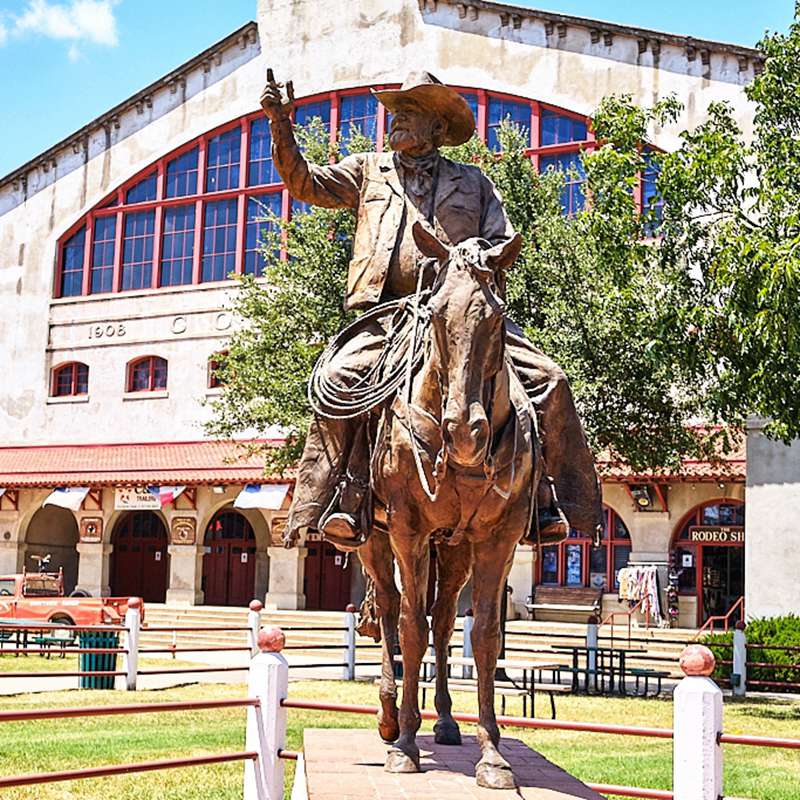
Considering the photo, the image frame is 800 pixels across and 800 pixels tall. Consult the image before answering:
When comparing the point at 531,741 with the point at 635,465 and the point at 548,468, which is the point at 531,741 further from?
the point at 635,465

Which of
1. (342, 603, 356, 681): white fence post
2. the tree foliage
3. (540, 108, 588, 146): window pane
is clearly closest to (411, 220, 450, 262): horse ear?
the tree foliage

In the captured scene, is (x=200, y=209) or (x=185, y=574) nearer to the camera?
(x=185, y=574)

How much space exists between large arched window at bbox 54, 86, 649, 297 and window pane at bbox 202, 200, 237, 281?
0.11ft

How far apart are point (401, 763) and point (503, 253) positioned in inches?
110

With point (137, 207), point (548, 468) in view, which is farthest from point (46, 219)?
point (548, 468)

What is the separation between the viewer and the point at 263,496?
3669 centimetres

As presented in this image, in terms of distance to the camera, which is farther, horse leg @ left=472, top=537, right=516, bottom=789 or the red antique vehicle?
the red antique vehicle

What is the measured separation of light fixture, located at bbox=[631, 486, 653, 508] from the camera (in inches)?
1346

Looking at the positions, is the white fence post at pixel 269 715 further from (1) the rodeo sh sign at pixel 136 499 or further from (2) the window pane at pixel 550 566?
(1) the rodeo sh sign at pixel 136 499

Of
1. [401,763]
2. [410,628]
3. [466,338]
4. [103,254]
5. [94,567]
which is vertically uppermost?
[103,254]

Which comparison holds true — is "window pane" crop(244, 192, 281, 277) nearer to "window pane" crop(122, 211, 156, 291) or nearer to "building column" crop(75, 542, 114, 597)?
"window pane" crop(122, 211, 156, 291)

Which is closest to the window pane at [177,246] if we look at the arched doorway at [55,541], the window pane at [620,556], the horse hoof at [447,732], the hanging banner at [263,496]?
the arched doorway at [55,541]

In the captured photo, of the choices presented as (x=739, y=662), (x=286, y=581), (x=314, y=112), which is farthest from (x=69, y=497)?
(x=739, y=662)

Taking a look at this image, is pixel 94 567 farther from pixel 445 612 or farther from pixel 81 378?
pixel 445 612
